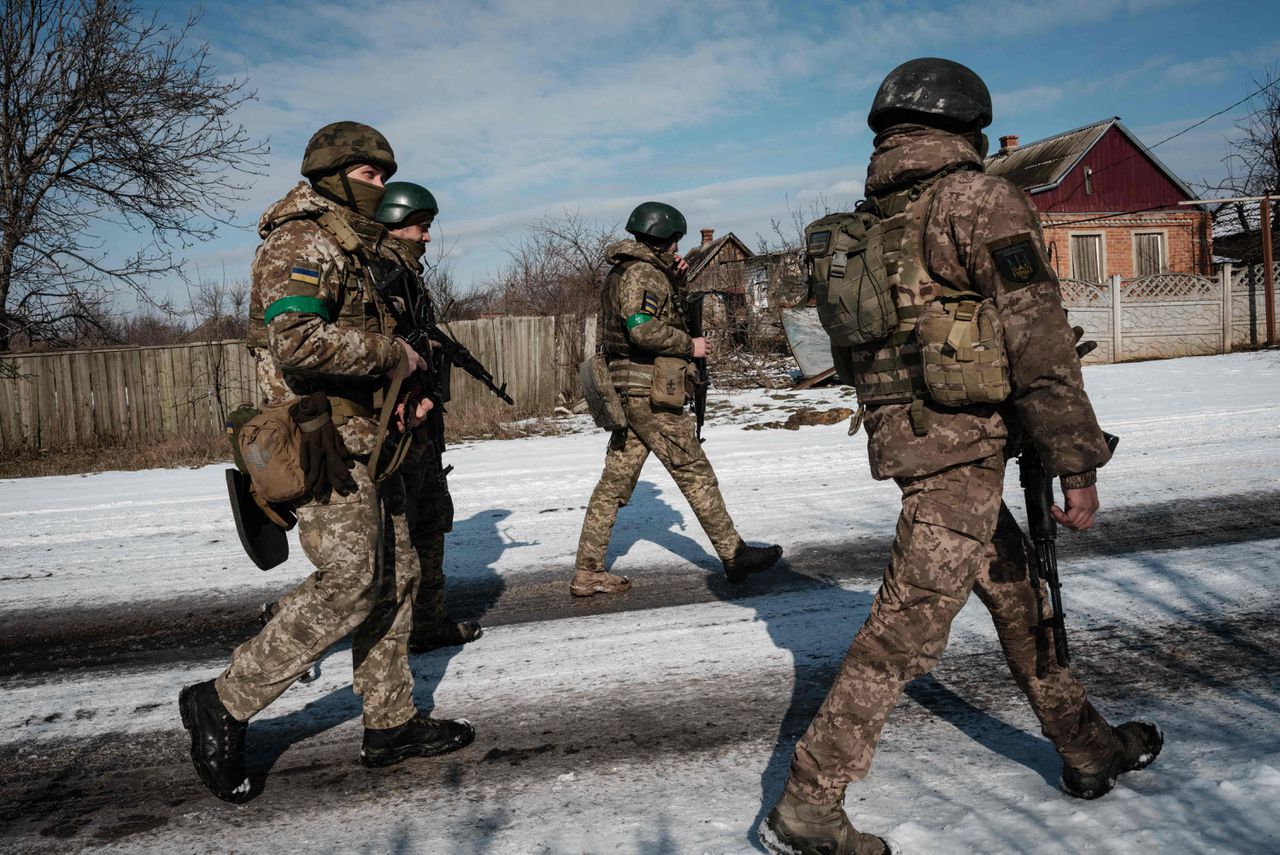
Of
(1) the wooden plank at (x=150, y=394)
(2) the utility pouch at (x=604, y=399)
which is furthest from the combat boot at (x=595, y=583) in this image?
(1) the wooden plank at (x=150, y=394)

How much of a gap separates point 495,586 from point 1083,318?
53.9 ft

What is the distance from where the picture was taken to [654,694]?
359cm

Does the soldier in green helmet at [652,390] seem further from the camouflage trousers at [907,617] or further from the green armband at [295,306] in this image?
the camouflage trousers at [907,617]

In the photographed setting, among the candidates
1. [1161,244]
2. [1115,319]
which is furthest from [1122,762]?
[1161,244]

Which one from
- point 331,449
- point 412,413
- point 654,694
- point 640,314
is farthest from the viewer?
point 640,314

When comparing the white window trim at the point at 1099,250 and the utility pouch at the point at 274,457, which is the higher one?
the white window trim at the point at 1099,250

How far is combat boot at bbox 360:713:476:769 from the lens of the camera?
10.2 ft

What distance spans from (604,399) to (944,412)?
2924 millimetres

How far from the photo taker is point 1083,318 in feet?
58.8

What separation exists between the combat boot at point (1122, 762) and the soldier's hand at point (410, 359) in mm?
2469

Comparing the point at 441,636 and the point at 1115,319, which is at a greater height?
the point at 1115,319

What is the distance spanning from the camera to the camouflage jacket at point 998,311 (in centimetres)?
218

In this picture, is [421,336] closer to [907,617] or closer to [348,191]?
[348,191]

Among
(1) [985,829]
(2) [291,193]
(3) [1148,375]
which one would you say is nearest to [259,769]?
(2) [291,193]
